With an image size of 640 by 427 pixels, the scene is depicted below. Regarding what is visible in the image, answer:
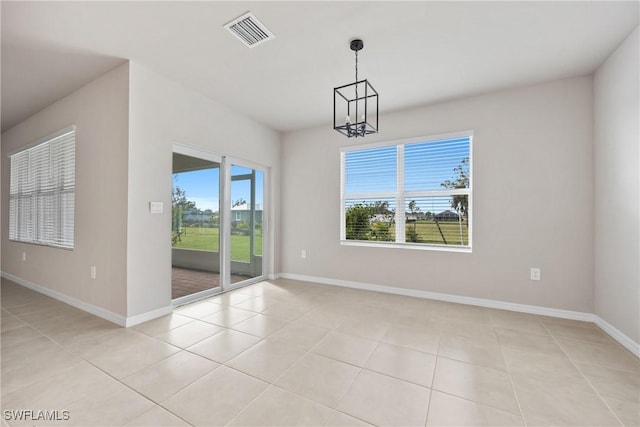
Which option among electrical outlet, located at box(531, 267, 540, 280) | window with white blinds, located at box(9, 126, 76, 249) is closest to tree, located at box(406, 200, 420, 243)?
electrical outlet, located at box(531, 267, 540, 280)

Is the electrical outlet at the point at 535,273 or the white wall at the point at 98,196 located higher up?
the white wall at the point at 98,196

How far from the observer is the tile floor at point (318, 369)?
5.18 feet

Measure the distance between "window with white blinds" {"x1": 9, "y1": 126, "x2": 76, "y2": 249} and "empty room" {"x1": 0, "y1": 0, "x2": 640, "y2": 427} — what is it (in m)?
0.05

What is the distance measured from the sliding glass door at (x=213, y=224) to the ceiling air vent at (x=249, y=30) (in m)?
1.64

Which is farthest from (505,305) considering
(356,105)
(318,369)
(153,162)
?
(153,162)

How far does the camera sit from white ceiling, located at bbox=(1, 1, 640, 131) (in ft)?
6.95

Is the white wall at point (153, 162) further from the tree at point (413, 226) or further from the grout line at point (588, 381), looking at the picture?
the grout line at point (588, 381)

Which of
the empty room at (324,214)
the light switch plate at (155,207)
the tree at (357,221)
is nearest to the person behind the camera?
the empty room at (324,214)

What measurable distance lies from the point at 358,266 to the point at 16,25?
178 inches

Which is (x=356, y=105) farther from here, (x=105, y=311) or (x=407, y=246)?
(x=105, y=311)

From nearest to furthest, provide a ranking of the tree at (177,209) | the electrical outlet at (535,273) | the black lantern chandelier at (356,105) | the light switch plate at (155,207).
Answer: the black lantern chandelier at (356,105) < the light switch plate at (155,207) < the electrical outlet at (535,273) < the tree at (177,209)

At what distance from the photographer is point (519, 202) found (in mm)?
3324

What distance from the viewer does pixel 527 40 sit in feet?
8.03

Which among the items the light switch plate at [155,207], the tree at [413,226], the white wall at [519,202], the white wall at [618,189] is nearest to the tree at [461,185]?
the white wall at [519,202]
